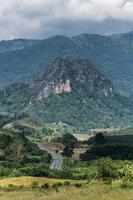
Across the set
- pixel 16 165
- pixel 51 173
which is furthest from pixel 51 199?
pixel 16 165

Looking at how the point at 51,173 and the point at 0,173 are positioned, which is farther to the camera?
the point at 0,173

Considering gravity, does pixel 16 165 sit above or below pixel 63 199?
below

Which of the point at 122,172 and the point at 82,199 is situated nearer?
the point at 82,199

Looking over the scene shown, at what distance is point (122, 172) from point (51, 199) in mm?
69727

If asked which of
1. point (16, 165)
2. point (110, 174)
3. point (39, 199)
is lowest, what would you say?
point (16, 165)

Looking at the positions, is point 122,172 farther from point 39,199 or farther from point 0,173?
point 39,199

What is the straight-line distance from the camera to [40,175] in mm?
138500

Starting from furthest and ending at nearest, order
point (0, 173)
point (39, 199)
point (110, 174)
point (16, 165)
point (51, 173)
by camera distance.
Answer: point (16, 165)
point (0, 173)
point (51, 173)
point (110, 174)
point (39, 199)

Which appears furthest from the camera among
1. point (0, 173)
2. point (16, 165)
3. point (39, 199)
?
point (16, 165)

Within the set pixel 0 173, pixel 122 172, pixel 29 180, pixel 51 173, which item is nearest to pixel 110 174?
pixel 122 172

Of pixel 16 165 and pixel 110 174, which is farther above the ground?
pixel 110 174

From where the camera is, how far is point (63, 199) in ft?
133

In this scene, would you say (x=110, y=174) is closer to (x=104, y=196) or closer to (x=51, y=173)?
(x=51, y=173)

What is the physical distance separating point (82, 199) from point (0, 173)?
113m
